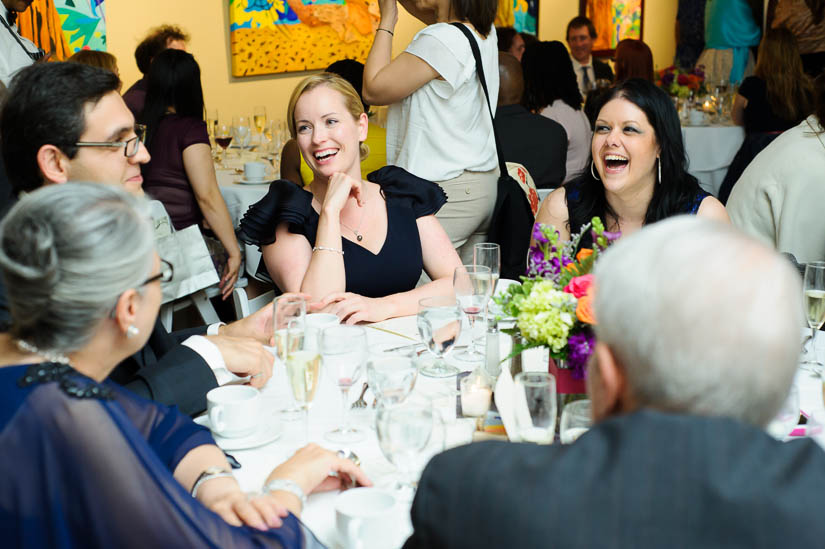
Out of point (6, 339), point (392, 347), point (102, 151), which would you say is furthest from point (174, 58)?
point (6, 339)

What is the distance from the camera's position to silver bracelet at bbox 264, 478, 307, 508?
3.92 feet

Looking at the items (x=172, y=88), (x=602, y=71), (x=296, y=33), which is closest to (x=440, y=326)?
(x=172, y=88)

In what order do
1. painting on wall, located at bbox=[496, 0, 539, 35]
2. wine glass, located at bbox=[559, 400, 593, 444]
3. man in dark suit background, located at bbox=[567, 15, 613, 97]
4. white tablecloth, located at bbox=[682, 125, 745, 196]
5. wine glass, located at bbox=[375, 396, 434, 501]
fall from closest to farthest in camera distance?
wine glass, located at bbox=[375, 396, 434, 501], wine glass, located at bbox=[559, 400, 593, 444], white tablecloth, located at bbox=[682, 125, 745, 196], man in dark suit background, located at bbox=[567, 15, 613, 97], painting on wall, located at bbox=[496, 0, 539, 35]

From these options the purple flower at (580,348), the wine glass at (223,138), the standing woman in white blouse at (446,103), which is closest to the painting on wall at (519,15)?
the wine glass at (223,138)

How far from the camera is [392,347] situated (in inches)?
75.1

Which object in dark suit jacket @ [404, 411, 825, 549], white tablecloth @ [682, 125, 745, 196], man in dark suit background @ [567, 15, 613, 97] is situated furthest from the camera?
man in dark suit background @ [567, 15, 613, 97]

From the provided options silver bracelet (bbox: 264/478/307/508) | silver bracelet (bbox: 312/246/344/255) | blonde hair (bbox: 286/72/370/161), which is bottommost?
silver bracelet (bbox: 264/478/307/508)

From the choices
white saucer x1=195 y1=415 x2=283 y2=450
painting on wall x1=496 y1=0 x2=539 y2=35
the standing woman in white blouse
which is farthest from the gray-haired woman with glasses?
painting on wall x1=496 y1=0 x2=539 y2=35

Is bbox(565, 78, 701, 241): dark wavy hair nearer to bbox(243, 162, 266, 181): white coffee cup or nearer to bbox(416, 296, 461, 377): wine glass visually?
bbox(416, 296, 461, 377): wine glass

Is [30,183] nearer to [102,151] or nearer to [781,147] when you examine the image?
[102,151]

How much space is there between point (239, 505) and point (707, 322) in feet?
2.46

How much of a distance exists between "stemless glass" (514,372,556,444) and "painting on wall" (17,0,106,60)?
15.2 ft

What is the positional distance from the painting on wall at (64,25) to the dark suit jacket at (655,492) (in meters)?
5.00

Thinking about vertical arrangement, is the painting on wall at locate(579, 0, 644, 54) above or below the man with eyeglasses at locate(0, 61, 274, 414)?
above
